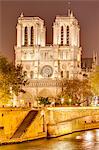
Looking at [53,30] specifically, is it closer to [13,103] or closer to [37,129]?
[13,103]

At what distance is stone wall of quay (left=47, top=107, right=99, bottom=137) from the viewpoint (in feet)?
133

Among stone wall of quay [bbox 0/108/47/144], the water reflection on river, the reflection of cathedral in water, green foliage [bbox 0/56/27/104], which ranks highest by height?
the reflection of cathedral in water

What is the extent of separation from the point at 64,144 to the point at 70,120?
757 centimetres

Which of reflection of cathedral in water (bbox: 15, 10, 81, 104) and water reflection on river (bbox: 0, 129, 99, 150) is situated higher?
reflection of cathedral in water (bbox: 15, 10, 81, 104)

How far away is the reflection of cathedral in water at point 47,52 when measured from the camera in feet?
247

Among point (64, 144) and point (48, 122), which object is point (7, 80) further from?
point (64, 144)

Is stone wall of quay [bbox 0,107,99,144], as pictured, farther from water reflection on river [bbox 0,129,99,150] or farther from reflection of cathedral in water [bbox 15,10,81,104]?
reflection of cathedral in water [bbox 15,10,81,104]

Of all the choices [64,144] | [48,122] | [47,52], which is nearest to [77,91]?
[47,52]

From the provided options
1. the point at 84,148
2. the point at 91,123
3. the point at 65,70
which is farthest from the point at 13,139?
the point at 65,70

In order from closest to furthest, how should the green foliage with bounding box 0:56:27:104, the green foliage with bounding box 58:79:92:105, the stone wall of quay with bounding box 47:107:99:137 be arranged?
the stone wall of quay with bounding box 47:107:99:137 → the green foliage with bounding box 0:56:27:104 → the green foliage with bounding box 58:79:92:105

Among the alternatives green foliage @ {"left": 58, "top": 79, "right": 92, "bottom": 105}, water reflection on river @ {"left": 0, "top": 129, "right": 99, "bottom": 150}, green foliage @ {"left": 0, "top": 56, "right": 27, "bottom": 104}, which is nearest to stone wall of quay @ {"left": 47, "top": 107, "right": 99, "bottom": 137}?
water reflection on river @ {"left": 0, "top": 129, "right": 99, "bottom": 150}

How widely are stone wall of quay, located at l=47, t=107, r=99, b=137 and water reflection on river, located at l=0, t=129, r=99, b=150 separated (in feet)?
3.07

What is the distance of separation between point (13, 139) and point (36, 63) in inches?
1651

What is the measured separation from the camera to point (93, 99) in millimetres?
61250
